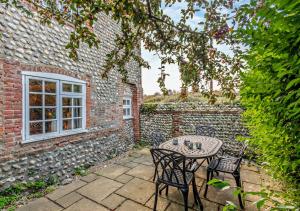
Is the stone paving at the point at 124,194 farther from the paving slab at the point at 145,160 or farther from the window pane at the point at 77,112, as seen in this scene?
the window pane at the point at 77,112

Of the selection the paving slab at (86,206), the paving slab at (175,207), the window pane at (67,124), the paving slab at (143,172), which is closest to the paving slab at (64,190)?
the paving slab at (86,206)

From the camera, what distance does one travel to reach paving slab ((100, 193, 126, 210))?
2658mm

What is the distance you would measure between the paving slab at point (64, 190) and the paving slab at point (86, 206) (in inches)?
19.2

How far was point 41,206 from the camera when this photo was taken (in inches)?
105

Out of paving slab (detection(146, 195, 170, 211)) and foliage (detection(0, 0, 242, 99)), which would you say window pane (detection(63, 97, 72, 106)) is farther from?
paving slab (detection(146, 195, 170, 211))

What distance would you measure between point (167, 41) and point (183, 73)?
459 mm

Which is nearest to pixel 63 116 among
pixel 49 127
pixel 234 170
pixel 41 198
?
pixel 49 127

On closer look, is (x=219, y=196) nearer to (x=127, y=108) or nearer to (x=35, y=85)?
(x=35, y=85)

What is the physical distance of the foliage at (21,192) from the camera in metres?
2.72

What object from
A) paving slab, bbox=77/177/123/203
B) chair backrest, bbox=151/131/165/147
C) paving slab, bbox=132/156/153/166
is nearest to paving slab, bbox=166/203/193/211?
paving slab, bbox=77/177/123/203

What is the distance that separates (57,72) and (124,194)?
118 inches

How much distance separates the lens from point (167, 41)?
205 cm

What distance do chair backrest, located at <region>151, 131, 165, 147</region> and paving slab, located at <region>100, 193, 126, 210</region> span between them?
3.70 m

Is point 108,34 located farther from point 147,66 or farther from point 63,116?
point 147,66
